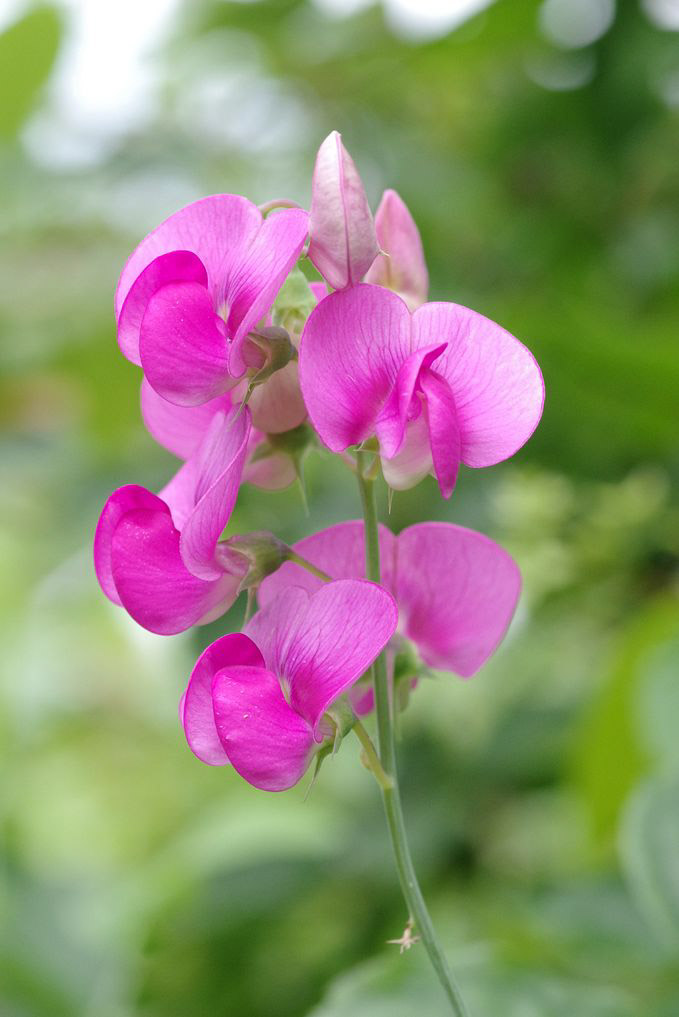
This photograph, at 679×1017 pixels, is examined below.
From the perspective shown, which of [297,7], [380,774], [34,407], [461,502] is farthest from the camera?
[34,407]

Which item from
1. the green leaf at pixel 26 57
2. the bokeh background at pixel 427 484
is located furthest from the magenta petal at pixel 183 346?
the green leaf at pixel 26 57

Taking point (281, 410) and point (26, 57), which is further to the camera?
point (26, 57)

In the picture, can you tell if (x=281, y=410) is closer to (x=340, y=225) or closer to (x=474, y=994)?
(x=340, y=225)

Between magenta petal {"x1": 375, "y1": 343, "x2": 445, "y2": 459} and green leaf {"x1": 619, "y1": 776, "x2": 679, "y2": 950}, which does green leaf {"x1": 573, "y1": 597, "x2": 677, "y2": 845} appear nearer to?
green leaf {"x1": 619, "y1": 776, "x2": 679, "y2": 950}

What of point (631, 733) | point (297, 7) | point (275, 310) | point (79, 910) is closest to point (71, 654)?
point (79, 910)

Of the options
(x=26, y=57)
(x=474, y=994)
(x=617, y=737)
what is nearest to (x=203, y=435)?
(x=474, y=994)

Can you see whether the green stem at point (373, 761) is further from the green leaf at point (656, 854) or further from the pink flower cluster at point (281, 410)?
the green leaf at point (656, 854)

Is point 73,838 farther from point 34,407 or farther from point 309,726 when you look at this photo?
point 309,726
